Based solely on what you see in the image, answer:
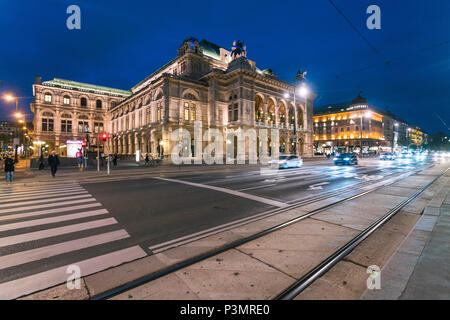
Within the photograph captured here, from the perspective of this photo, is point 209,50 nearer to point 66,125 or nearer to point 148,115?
point 148,115

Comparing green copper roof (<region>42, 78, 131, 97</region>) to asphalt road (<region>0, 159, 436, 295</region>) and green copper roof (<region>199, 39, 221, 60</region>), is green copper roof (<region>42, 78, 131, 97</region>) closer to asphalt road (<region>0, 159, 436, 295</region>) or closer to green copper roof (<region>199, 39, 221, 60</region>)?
green copper roof (<region>199, 39, 221, 60</region>)

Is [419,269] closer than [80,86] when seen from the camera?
Yes

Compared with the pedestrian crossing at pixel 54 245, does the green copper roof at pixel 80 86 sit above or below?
above

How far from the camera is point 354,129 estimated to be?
281 ft

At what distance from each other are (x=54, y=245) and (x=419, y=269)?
649 centimetres

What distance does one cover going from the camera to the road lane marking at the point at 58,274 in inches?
104

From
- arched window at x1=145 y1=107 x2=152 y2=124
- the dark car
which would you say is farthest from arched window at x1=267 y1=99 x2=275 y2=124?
arched window at x1=145 y1=107 x2=152 y2=124

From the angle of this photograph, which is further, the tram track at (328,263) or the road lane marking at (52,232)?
the road lane marking at (52,232)

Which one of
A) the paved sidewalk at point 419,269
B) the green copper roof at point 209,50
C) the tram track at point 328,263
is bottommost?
the tram track at point 328,263

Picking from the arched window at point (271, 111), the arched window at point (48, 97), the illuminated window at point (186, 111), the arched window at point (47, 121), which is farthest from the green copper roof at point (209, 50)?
the arched window at point (47, 121)

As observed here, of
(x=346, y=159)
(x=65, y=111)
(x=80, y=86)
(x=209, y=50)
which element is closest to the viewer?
(x=346, y=159)

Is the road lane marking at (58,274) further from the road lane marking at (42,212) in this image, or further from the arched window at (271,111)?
the arched window at (271,111)

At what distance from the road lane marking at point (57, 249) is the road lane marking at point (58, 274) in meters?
0.66

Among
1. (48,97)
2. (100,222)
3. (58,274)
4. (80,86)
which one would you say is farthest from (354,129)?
(48,97)
